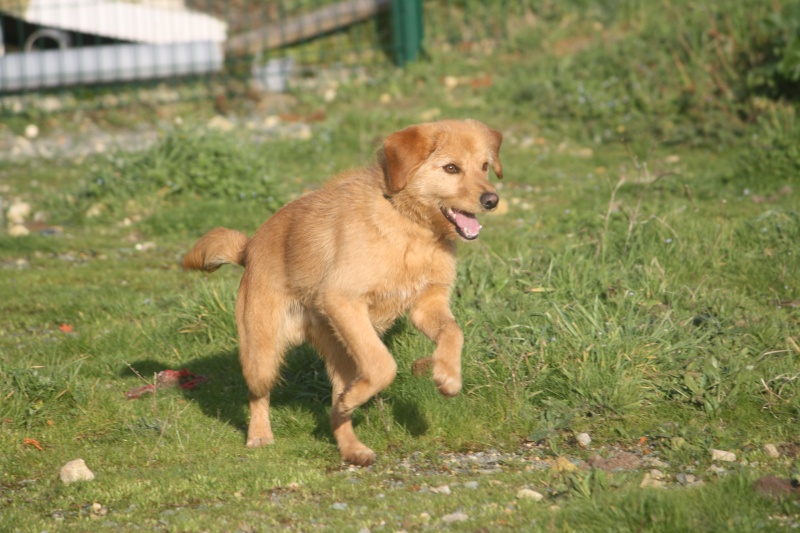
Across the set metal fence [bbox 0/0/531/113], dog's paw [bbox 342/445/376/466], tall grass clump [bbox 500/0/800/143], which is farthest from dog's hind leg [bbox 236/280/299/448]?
metal fence [bbox 0/0/531/113]

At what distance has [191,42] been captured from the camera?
42.2 ft

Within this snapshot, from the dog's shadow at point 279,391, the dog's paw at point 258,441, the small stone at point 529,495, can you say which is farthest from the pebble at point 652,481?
the dog's paw at point 258,441

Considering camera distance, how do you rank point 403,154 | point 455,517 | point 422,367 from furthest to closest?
point 422,367 < point 403,154 < point 455,517

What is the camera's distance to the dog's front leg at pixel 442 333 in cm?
426

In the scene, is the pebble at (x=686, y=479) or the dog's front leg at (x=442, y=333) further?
the dog's front leg at (x=442, y=333)

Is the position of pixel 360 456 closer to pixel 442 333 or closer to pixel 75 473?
pixel 442 333

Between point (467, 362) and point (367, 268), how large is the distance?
89 cm

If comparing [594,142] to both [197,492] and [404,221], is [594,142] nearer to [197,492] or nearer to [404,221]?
[404,221]

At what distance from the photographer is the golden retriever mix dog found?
4.47m

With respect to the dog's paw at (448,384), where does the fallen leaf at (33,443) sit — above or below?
below

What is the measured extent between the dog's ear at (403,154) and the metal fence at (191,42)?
28.5 feet

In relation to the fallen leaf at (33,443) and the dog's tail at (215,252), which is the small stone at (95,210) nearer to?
the dog's tail at (215,252)

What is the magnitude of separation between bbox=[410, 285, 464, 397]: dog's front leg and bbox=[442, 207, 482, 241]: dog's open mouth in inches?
10.8

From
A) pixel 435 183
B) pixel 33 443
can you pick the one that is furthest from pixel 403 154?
pixel 33 443
